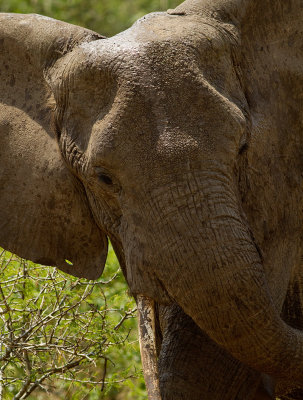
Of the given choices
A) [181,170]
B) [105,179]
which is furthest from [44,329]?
[181,170]

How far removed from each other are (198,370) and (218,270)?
0.81 meters

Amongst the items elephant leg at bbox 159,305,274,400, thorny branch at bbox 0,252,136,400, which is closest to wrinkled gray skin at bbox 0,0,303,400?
elephant leg at bbox 159,305,274,400

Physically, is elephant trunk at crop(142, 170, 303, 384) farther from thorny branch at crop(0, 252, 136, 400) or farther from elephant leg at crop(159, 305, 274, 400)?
thorny branch at crop(0, 252, 136, 400)

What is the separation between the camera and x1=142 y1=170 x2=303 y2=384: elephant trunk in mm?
3379

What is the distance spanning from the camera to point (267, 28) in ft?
13.2

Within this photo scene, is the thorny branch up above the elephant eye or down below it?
below

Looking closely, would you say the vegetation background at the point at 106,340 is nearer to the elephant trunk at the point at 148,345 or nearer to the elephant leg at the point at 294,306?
the elephant leg at the point at 294,306

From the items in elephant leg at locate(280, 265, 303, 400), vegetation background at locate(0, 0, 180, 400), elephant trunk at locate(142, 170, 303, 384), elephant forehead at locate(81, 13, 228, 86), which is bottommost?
vegetation background at locate(0, 0, 180, 400)

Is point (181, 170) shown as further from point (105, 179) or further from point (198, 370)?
point (198, 370)

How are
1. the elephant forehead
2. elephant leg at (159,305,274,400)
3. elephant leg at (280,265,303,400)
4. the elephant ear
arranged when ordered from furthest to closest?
elephant leg at (280,265,303,400)
elephant leg at (159,305,274,400)
the elephant ear
the elephant forehead

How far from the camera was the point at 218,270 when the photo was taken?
11.1 feet

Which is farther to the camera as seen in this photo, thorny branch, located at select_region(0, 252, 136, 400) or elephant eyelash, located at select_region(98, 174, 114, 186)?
thorny branch, located at select_region(0, 252, 136, 400)

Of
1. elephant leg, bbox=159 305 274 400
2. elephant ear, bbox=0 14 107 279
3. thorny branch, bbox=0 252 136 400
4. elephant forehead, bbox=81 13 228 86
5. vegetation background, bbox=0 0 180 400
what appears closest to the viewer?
elephant forehead, bbox=81 13 228 86

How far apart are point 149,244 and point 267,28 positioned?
3.22 ft
